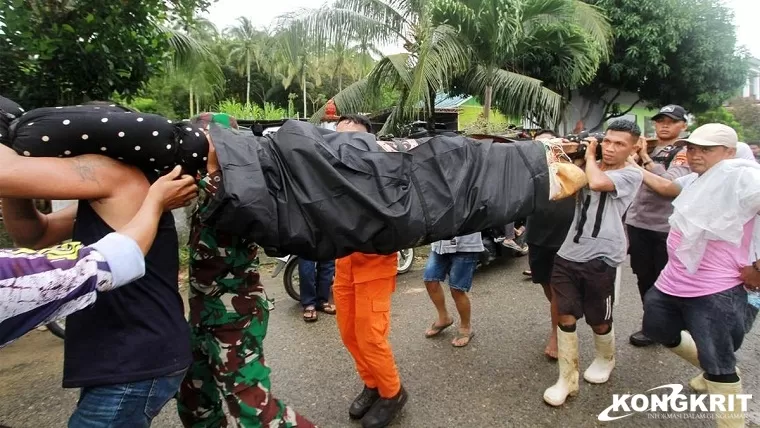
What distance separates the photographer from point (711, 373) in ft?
7.63

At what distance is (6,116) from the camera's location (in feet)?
4.56

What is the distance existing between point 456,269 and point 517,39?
15.9 feet

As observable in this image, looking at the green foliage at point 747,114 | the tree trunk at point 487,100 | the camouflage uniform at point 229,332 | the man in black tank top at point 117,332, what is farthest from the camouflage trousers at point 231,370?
the green foliage at point 747,114

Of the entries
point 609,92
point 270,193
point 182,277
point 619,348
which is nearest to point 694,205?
point 619,348

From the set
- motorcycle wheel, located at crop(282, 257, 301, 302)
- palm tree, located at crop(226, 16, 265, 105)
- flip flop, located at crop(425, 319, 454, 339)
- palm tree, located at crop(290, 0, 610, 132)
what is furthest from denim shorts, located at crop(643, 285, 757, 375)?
palm tree, located at crop(226, 16, 265, 105)

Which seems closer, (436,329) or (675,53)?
(436,329)

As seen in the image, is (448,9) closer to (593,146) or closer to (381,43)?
(381,43)

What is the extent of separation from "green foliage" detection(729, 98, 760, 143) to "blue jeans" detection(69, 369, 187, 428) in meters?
21.4

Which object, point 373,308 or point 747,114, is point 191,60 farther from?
point 747,114

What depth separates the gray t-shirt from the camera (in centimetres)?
279

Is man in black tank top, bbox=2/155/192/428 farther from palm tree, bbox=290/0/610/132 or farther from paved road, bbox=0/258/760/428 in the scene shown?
palm tree, bbox=290/0/610/132

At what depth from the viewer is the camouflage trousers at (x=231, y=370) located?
181 centimetres

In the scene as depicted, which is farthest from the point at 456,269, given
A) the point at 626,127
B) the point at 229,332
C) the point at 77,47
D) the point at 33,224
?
the point at 77,47

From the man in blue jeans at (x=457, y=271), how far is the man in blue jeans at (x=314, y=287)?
3.26 ft
